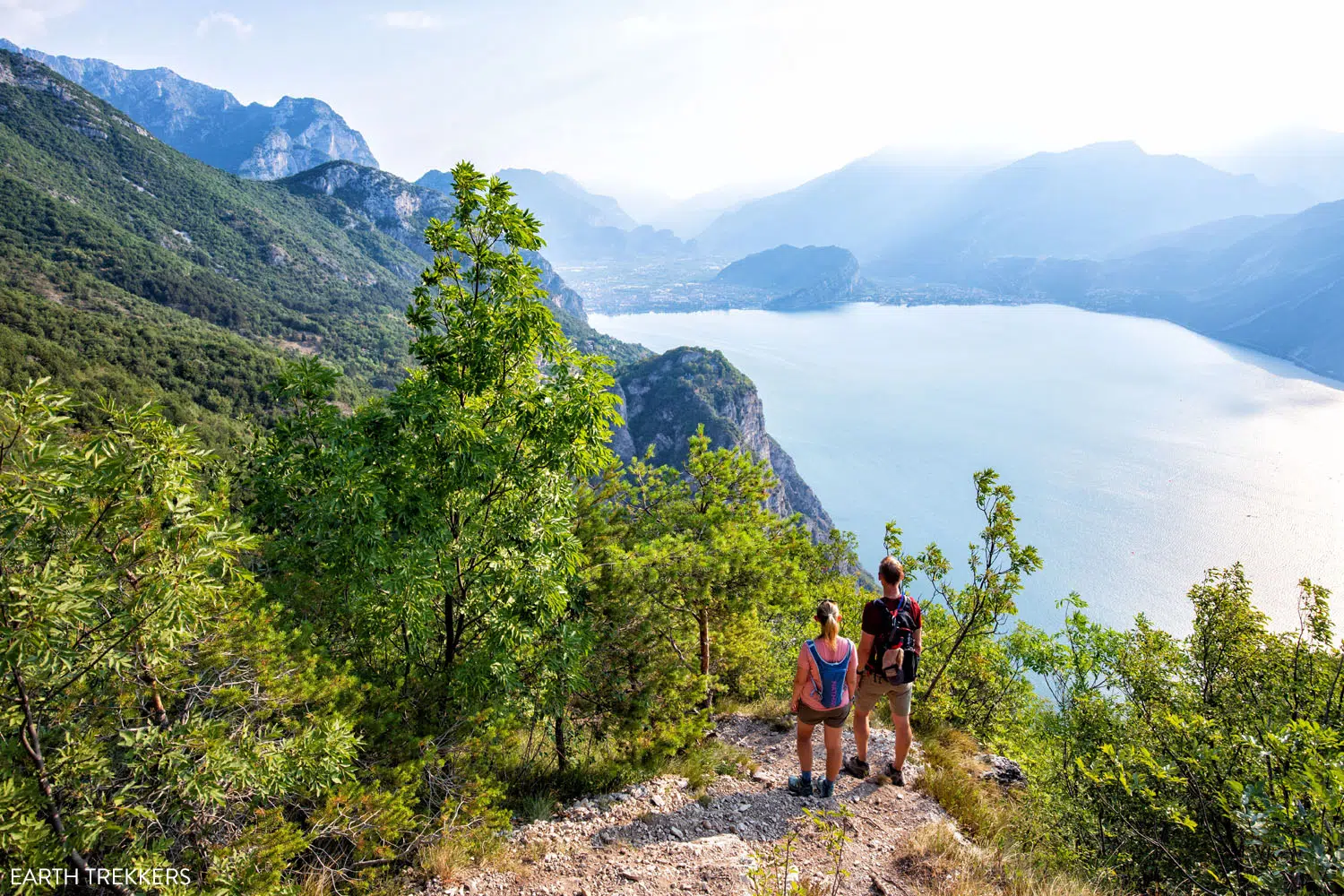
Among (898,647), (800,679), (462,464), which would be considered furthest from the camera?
(898,647)

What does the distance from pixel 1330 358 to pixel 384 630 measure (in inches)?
10455

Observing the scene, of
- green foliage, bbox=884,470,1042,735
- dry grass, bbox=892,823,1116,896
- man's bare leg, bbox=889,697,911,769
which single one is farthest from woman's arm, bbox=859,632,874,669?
green foliage, bbox=884,470,1042,735

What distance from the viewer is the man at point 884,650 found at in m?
6.05

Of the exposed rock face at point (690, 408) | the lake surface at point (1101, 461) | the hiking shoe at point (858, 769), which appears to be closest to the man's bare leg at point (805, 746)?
the hiking shoe at point (858, 769)

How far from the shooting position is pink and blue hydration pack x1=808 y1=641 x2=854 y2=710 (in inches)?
229

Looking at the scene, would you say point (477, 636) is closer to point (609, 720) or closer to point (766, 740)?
point (609, 720)

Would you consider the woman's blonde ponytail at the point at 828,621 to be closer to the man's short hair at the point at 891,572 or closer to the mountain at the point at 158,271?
the man's short hair at the point at 891,572

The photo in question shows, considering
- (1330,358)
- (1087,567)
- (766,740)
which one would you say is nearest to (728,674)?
(766,740)

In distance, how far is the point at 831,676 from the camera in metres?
5.83

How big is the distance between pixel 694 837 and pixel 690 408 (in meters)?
124

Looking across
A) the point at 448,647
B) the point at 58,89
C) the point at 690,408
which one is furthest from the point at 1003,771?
the point at 58,89

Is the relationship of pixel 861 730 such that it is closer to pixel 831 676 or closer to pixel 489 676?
pixel 831 676

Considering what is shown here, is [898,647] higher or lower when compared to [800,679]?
higher

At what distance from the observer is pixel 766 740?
8.56 m
